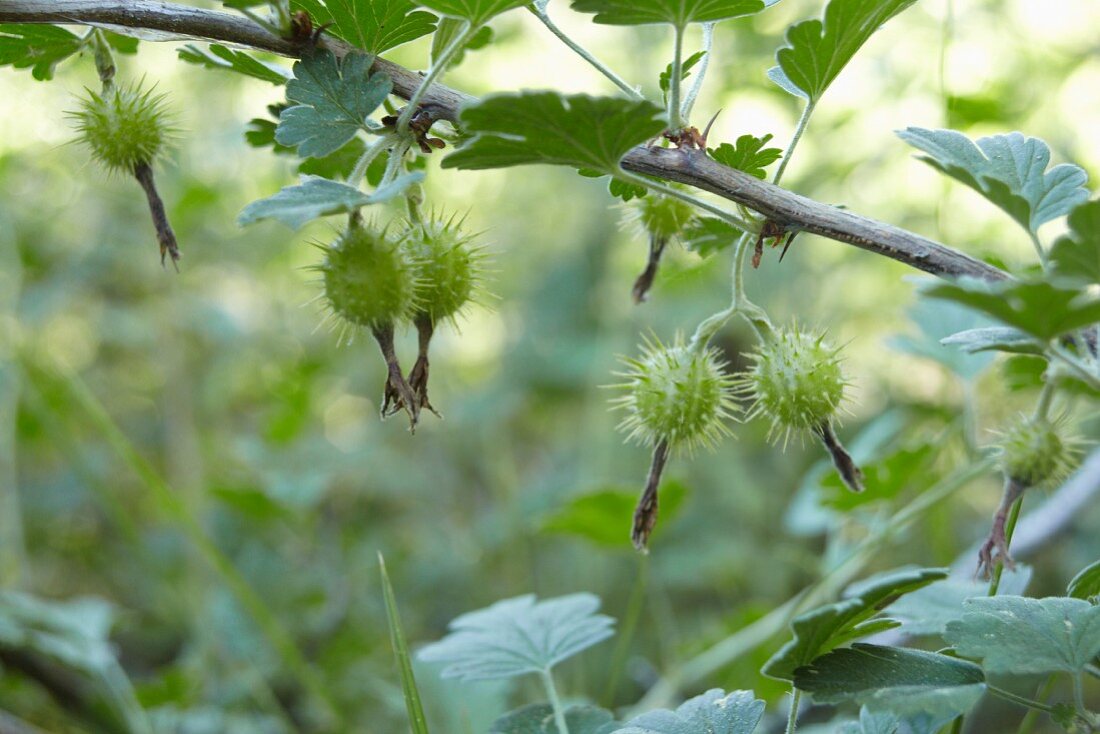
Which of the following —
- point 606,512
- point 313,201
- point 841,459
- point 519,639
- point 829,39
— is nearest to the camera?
point 313,201

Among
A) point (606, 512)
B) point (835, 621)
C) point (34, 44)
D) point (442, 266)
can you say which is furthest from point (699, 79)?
point (606, 512)

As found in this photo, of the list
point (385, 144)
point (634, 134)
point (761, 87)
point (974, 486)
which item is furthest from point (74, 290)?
point (974, 486)

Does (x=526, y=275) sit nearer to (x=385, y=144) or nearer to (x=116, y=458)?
(x=116, y=458)

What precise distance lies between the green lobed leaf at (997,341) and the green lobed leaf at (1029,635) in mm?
257

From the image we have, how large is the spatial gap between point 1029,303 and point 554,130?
1.37 ft

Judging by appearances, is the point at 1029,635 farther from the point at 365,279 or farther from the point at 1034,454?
the point at 365,279

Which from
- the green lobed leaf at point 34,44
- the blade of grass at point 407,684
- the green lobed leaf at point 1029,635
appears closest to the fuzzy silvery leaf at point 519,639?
the blade of grass at point 407,684

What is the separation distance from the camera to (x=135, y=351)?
11.8 ft

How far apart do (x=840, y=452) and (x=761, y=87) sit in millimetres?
1851

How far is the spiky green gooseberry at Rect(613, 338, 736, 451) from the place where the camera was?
3.48ft

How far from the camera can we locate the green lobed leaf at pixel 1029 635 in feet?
2.69

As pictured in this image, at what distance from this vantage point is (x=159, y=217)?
1060 millimetres

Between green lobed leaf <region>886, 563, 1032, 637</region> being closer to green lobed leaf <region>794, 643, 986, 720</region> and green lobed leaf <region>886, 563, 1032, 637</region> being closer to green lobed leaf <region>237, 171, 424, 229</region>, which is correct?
green lobed leaf <region>794, 643, 986, 720</region>

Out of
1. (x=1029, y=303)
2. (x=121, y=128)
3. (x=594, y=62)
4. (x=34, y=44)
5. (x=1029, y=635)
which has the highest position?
(x=34, y=44)
